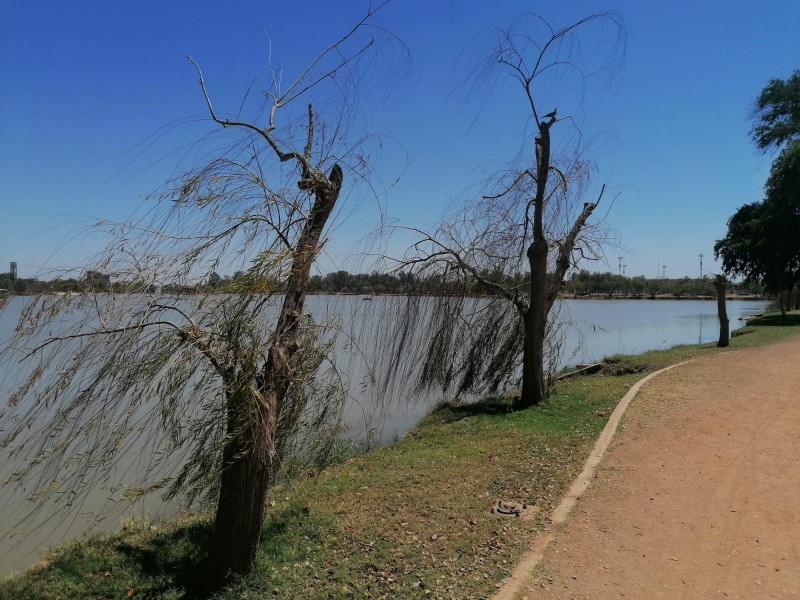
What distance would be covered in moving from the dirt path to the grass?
43cm

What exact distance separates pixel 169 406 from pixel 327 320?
1.40m

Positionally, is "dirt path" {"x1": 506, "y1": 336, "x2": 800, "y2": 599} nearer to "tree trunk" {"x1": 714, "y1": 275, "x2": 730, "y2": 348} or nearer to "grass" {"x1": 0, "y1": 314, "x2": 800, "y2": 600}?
"grass" {"x1": 0, "y1": 314, "x2": 800, "y2": 600}

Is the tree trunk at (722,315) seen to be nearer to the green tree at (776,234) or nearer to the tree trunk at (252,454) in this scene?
the green tree at (776,234)

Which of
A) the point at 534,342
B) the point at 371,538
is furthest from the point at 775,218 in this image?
the point at 371,538

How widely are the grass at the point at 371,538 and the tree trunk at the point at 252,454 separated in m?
0.23

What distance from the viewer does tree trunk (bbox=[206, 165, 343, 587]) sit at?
3.99 meters

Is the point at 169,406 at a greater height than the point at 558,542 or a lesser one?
greater

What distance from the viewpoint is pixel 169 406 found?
3895 mm

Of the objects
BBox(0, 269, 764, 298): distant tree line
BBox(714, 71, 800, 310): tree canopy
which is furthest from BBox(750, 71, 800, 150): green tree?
BBox(0, 269, 764, 298): distant tree line

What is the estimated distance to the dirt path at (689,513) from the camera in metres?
4.02

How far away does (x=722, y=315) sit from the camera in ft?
60.2

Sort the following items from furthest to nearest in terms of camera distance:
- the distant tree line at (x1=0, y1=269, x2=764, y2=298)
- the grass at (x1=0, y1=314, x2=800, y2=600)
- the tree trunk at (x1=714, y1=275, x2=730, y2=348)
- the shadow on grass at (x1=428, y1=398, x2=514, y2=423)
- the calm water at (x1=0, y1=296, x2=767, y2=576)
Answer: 1. the tree trunk at (x1=714, y1=275, x2=730, y2=348)
2. the shadow on grass at (x1=428, y1=398, x2=514, y2=423)
3. the calm water at (x1=0, y1=296, x2=767, y2=576)
4. the grass at (x1=0, y1=314, x2=800, y2=600)
5. the distant tree line at (x1=0, y1=269, x2=764, y2=298)

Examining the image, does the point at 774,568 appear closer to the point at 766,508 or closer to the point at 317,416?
the point at 766,508

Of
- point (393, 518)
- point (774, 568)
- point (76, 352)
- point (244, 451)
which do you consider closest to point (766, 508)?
point (774, 568)
